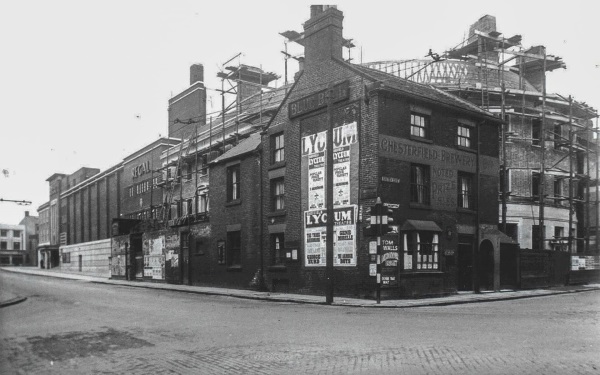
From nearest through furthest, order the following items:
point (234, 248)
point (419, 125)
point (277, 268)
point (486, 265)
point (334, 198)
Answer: point (334, 198)
point (419, 125)
point (486, 265)
point (277, 268)
point (234, 248)

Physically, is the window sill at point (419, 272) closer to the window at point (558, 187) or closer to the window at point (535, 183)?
the window at point (535, 183)

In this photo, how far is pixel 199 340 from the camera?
1048cm

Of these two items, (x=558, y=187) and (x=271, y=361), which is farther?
(x=558, y=187)

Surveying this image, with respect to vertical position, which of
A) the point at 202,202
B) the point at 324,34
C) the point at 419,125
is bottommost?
the point at 202,202

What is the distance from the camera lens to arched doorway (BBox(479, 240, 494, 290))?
24047 mm

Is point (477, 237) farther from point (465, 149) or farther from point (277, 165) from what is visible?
point (277, 165)

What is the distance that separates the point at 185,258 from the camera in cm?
3262

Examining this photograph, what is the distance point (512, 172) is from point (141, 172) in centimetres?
3417

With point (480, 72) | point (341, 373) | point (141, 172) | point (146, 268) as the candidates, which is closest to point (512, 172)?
point (480, 72)

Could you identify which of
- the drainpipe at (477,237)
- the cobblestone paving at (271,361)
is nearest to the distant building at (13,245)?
the drainpipe at (477,237)

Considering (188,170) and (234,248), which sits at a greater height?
(188,170)

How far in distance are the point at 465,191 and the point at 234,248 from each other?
12088mm

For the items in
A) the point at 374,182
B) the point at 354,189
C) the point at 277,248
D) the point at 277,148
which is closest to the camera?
the point at 374,182

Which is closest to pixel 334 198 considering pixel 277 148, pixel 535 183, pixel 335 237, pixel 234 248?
pixel 335 237
